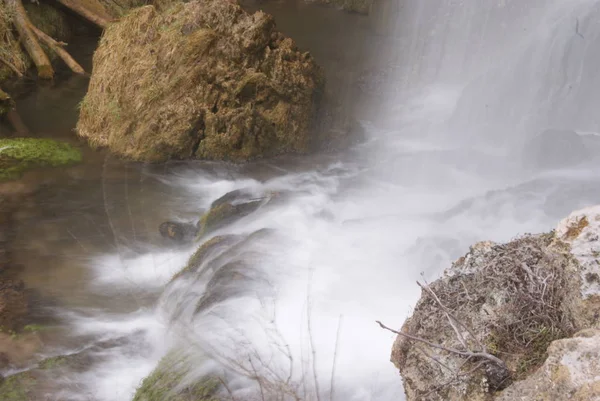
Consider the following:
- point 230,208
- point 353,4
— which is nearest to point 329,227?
point 230,208

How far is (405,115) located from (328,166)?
2822 mm

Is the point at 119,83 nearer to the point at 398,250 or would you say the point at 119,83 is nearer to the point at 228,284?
the point at 228,284

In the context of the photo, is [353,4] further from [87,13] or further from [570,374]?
[570,374]

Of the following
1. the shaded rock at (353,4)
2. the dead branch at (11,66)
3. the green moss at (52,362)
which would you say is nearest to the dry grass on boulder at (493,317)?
the green moss at (52,362)

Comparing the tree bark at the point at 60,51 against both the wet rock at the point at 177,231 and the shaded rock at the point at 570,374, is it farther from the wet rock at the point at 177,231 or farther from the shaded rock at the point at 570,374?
the shaded rock at the point at 570,374

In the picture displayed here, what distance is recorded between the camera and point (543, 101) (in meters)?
9.07

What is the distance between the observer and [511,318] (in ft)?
9.48

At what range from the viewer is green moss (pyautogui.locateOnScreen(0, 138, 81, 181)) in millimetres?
7841

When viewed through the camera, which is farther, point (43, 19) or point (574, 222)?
point (43, 19)

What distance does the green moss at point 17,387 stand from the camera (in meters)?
4.48

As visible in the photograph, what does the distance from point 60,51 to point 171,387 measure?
917 cm

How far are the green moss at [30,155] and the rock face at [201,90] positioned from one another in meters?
0.48

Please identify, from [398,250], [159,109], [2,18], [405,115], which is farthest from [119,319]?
[2,18]

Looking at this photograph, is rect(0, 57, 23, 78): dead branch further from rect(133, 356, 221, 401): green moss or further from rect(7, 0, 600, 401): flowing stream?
rect(133, 356, 221, 401): green moss
